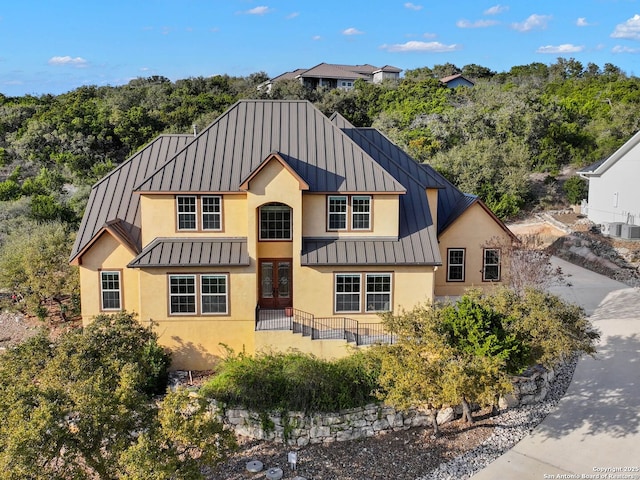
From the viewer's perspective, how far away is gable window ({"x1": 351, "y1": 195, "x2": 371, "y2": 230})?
20.9 metres

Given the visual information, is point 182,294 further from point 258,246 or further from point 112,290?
point 258,246

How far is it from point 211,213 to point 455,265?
10717 mm

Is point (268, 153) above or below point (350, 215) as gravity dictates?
above

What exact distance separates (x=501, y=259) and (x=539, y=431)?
9320 millimetres

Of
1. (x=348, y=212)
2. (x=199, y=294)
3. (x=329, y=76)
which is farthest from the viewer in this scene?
(x=329, y=76)

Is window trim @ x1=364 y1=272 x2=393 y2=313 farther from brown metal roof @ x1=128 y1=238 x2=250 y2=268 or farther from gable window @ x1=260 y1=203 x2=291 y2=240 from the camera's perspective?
brown metal roof @ x1=128 y1=238 x2=250 y2=268

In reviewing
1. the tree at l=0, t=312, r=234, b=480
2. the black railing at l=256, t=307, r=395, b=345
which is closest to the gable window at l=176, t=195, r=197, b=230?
the black railing at l=256, t=307, r=395, b=345

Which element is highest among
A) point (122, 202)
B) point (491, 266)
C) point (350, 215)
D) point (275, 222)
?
point (122, 202)

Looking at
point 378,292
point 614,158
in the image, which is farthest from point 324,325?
point 614,158

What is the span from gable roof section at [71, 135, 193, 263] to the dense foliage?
6649 millimetres

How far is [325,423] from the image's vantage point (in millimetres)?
16547

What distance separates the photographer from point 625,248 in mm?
32812

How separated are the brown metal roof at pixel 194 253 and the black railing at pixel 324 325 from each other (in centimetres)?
232

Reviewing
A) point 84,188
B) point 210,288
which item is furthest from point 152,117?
point 210,288
